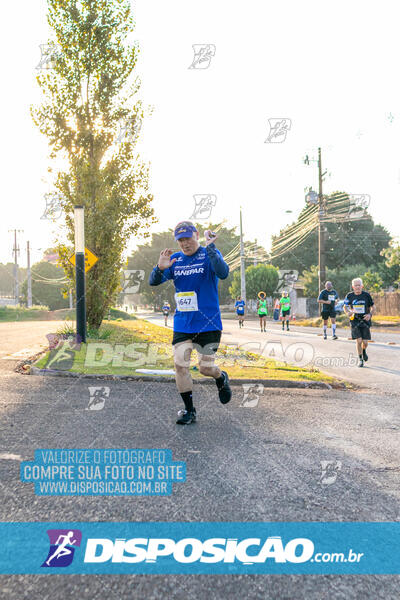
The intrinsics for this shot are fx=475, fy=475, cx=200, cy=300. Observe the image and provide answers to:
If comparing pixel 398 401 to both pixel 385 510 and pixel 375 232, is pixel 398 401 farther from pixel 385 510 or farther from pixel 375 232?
pixel 375 232

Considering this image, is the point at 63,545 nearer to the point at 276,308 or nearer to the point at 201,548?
the point at 201,548

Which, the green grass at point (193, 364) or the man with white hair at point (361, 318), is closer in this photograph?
the green grass at point (193, 364)

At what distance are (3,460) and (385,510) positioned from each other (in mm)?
2752

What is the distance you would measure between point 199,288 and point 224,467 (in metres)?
2.07

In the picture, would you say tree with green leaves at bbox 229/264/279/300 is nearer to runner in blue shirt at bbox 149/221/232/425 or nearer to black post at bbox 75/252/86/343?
black post at bbox 75/252/86/343

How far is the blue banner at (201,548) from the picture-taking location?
7.50 ft

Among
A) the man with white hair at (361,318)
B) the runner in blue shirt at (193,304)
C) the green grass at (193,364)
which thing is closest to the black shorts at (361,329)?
the man with white hair at (361,318)

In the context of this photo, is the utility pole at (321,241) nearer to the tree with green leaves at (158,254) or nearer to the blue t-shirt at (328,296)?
the blue t-shirt at (328,296)

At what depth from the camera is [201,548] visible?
2.44 m

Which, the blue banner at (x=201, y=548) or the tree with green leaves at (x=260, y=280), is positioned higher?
the tree with green leaves at (x=260, y=280)

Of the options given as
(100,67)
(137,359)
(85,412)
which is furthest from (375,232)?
(85,412)

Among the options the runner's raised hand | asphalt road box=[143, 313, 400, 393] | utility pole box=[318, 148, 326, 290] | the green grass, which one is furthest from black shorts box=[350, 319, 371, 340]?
utility pole box=[318, 148, 326, 290]

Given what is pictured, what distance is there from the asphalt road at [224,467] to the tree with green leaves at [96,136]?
823cm

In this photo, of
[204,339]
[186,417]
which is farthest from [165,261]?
[186,417]
